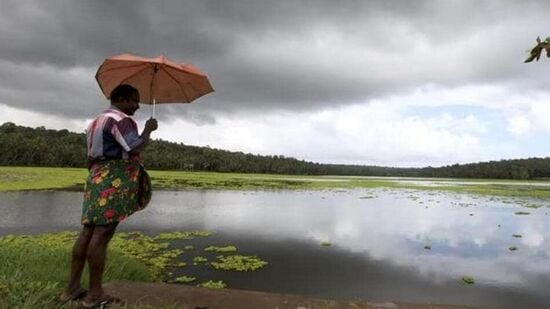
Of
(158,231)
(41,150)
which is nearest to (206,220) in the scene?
(158,231)

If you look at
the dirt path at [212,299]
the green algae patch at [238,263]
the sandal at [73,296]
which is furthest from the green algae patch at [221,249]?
the sandal at [73,296]

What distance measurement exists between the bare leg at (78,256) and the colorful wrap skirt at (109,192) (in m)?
0.14

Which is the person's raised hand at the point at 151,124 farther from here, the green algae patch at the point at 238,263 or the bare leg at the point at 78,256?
the green algae patch at the point at 238,263

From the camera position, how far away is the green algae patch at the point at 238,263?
10034 millimetres

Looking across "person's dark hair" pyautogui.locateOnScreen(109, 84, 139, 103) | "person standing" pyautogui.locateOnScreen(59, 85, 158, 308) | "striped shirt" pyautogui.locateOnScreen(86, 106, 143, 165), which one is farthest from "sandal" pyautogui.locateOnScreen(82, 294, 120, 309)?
"person's dark hair" pyautogui.locateOnScreen(109, 84, 139, 103)

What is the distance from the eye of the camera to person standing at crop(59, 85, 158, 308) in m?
3.51

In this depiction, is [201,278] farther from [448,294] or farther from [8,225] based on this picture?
[8,225]

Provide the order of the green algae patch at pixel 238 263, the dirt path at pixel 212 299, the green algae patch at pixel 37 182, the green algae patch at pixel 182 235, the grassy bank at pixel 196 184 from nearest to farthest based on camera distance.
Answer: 1. the dirt path at pixel 212 299
2. the green algae patch at pixel 238 263
3. the green algae patch at pixel 182 235
4. the green algae patch at pixel 37 182
5. the grassy bank at pixel 196 184

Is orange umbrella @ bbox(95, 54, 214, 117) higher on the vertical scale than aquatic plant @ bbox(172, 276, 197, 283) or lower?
higher

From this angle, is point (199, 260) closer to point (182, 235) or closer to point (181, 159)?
point (182, 235)

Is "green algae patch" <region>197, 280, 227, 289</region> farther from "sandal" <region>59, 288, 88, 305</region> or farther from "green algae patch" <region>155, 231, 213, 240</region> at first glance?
"sandal" <region>59, 288, 88, 305</region>

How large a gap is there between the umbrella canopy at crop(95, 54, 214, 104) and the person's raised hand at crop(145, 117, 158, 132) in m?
0.61

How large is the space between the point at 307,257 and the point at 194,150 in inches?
3979

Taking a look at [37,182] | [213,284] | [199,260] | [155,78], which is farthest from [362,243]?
[37,182]
